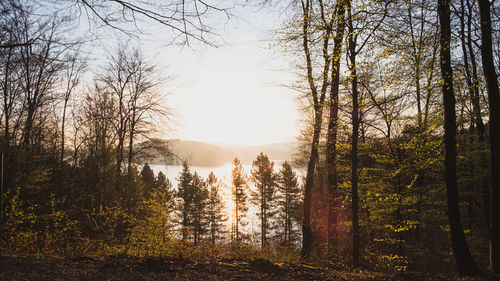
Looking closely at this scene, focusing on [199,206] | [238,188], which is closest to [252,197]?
[238,188]

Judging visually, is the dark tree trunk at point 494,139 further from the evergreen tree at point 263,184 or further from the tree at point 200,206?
the tree at point 200,206

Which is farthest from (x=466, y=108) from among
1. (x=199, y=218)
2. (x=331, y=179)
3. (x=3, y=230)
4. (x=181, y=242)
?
(x=199, y=218)

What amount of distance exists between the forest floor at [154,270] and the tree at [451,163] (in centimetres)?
58

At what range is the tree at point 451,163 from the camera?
6.32 metres

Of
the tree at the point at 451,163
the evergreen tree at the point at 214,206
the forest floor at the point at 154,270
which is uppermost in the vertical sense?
the tree at the point at 451,163

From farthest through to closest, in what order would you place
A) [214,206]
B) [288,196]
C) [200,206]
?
1. [214,206]
2. [200,206]
3. [288,196]

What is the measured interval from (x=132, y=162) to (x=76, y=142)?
7.25 metres

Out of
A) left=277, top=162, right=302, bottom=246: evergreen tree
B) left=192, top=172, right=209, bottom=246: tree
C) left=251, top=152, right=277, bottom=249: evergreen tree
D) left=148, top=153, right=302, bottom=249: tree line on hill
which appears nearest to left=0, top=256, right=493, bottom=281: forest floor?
left=148, top=153, right=302, bottom=249: tree line on hill

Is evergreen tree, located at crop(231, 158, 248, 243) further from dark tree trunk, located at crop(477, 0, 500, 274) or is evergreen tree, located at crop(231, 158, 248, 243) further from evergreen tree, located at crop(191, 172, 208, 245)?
dark tree trunk, located at crop(477, 0, 500, 274)

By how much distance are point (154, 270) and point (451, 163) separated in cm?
785

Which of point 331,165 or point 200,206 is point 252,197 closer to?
point 200,206

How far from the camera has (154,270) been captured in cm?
545

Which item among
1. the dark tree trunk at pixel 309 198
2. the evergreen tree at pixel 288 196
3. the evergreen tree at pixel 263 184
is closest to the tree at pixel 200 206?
the evergreen tree at pixel 263 184

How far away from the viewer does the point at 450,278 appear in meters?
6.09
